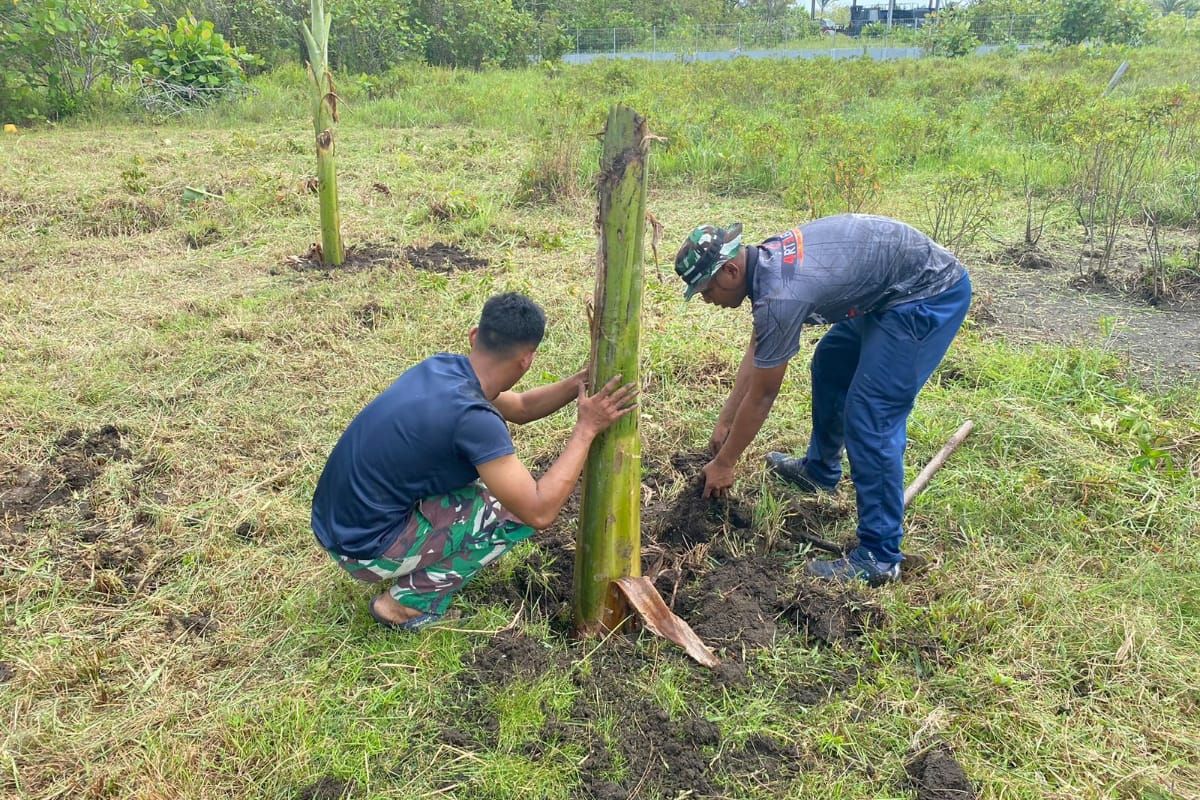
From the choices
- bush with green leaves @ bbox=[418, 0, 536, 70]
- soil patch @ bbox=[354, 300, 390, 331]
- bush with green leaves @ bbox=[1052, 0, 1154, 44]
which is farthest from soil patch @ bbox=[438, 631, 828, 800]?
bush with green leaves @ bbox=[1052, 0, 1154, 44]

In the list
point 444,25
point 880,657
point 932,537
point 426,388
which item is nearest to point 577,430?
point 426,388

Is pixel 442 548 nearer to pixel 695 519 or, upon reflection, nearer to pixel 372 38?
pixel 695 519

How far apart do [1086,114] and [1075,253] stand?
2.17m

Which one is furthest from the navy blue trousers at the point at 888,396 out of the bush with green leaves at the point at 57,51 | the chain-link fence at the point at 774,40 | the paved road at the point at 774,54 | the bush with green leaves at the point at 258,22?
the paved road at the point at 774,54

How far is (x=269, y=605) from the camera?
116 inches

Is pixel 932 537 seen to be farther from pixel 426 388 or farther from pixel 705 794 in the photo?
pixel 426 388

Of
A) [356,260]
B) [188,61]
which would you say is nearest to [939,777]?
[356,260]

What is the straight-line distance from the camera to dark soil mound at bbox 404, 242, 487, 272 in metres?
6.38

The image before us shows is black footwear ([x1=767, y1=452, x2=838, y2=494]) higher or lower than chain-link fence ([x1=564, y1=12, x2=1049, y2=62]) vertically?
lower

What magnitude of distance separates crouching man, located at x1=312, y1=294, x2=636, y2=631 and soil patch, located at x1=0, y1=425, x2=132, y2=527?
168 cm

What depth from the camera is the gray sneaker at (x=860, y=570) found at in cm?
304

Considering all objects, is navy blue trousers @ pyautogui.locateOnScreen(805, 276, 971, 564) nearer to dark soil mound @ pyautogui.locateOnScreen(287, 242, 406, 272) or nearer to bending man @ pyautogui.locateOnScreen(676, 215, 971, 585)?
bending man @ pyautogui.locateOnScreen(676, 215, 971, 585)

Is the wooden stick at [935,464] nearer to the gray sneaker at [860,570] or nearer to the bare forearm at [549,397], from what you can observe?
the gray sneaker at [860,570]

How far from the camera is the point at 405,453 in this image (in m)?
2.52
